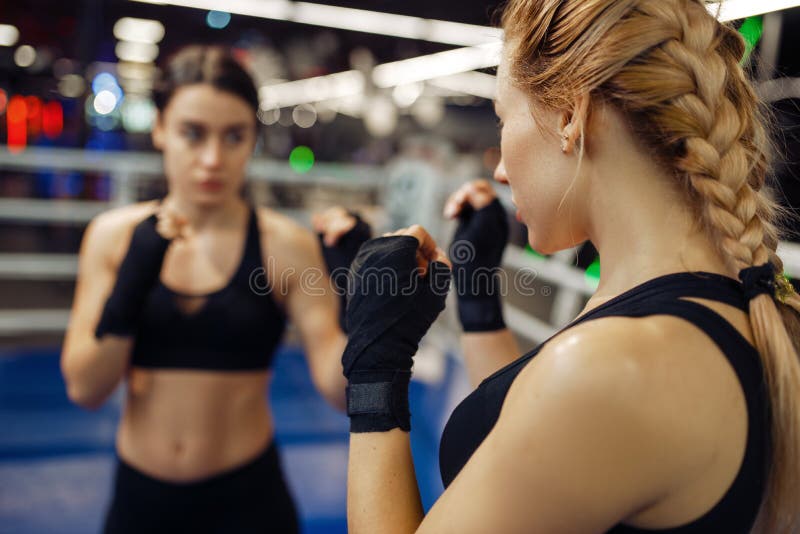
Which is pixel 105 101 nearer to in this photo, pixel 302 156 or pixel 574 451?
pixel 302 156

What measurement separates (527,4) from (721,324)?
0.47 metres

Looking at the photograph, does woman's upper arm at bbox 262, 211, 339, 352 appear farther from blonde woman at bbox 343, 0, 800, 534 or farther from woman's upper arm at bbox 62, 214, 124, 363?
blonde woman at bbox 343, 0, 800, 534

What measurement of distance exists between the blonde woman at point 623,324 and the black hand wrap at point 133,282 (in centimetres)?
85

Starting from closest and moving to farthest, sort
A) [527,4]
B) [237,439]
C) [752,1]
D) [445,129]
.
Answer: [527,4]
[237,439]
[752,1]
[445,129]

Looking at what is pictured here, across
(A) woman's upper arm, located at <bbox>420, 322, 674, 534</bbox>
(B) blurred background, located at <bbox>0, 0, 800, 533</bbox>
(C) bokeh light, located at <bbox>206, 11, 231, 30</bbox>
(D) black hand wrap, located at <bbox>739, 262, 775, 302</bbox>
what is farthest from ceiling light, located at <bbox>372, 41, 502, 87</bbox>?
(A) woman's upper arm, located at <bbox>420, 322, 674, 534</bbox>

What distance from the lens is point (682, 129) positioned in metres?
0.75

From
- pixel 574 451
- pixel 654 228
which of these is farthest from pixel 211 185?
pixel 574 451

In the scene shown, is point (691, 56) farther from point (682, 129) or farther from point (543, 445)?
point (543, 445)

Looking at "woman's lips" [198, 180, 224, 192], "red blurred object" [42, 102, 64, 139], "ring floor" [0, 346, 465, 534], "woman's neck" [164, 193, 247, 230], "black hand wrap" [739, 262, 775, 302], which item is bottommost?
"ring floor" [0, 346, 465, 534]

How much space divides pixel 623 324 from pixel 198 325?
4.17ft

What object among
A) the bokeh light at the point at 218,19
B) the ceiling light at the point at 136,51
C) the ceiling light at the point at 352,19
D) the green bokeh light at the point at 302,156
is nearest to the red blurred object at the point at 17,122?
the ceiling light at the point at 136,51

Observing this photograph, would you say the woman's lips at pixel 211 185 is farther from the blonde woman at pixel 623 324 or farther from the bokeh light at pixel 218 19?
the bokeh light at pixel 218 19

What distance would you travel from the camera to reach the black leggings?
1633mm

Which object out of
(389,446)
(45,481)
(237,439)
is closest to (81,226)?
(45,481)
